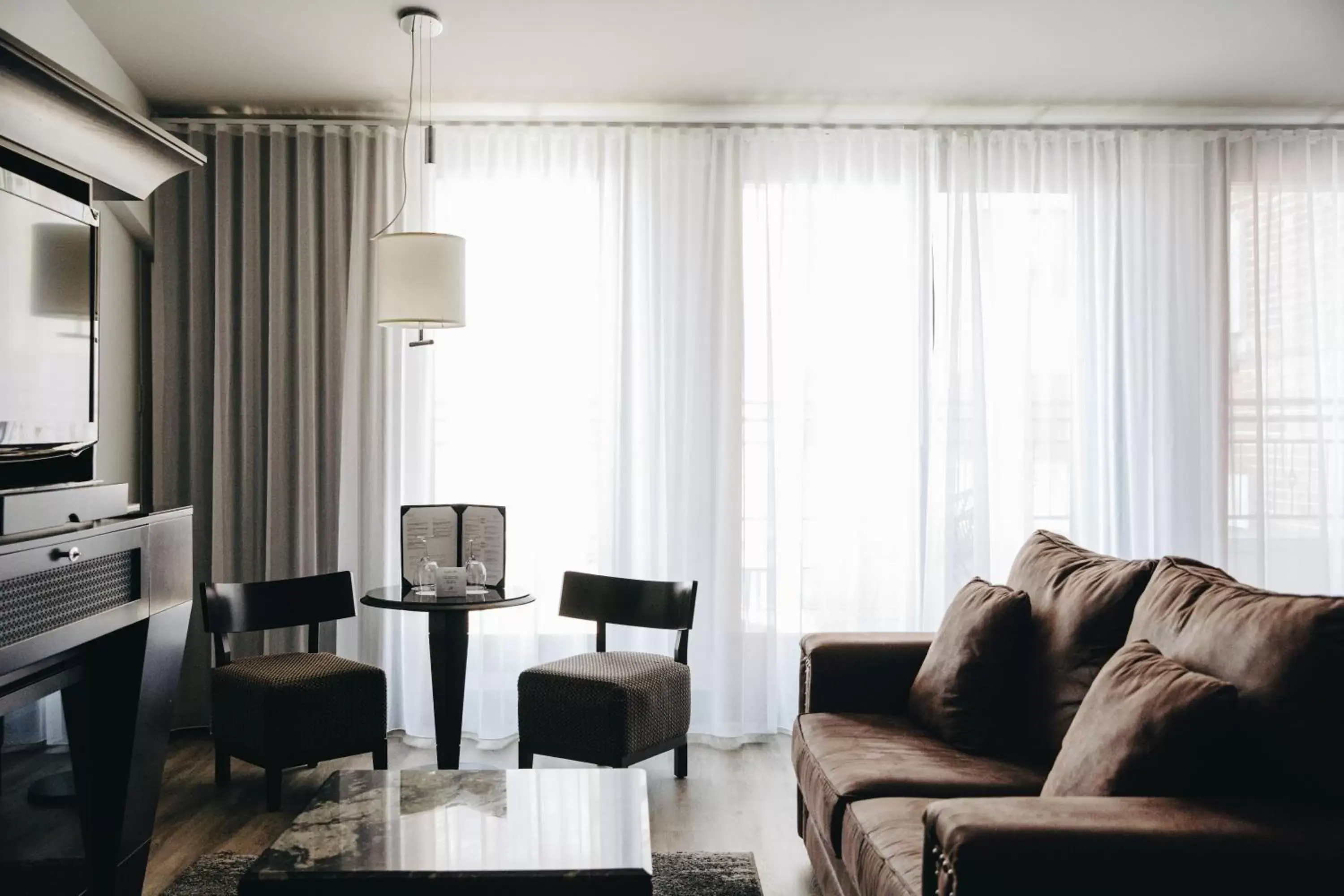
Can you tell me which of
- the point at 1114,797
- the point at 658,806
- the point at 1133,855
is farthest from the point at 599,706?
the point at 1133,855

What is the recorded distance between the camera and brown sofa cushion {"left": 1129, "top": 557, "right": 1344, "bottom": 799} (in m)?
1.69

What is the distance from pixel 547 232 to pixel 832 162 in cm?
132

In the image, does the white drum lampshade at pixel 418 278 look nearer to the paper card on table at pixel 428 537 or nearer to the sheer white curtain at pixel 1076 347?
the paper card on table at pixel 428 537

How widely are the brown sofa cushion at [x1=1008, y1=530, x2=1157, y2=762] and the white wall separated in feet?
10.2

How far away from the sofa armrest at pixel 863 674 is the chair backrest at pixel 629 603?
2.41 feet

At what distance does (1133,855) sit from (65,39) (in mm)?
3863

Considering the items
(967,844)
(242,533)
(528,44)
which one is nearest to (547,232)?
(528,44)

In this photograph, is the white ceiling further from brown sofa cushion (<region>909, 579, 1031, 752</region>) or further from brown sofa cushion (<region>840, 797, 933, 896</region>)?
brown sofa cushion (<region>840, 797, 933, 896</region>)

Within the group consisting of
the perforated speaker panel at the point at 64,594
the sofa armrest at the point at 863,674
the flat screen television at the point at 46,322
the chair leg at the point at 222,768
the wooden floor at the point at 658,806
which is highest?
the flat screen television at the point at 46,322

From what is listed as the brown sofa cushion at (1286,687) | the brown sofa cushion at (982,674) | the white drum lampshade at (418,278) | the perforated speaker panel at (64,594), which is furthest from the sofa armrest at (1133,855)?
the white drum lampshade at (418,278)

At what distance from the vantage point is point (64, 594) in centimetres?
217

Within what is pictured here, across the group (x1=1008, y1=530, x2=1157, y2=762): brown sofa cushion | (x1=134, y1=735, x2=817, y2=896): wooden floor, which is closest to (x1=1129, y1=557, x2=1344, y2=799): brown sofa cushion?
(x1=1008, y1=530, x2=1157, y2=762): brown sofa cushion

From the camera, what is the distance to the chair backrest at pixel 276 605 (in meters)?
3.53

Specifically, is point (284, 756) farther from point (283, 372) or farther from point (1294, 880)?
point (1294, 880)
